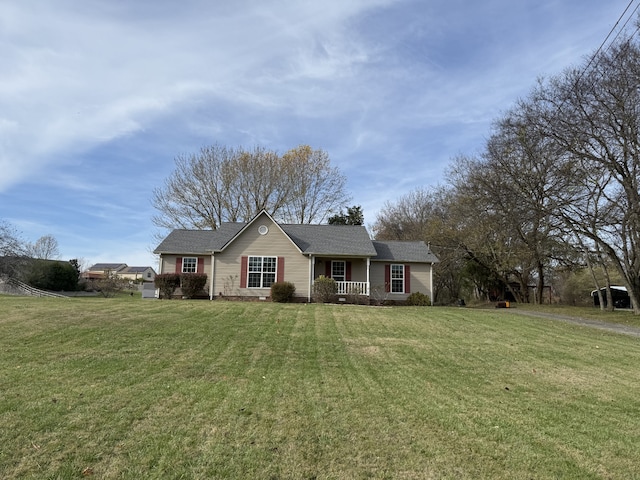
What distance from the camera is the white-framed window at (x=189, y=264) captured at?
24.6 metres

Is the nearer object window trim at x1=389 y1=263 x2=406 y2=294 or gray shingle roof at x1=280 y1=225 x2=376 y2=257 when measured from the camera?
gray shingle roof at x1=280 y1=225 x2=376 y2=257

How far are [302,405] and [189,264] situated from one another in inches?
810

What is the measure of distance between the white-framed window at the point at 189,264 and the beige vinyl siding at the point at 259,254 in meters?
1.90

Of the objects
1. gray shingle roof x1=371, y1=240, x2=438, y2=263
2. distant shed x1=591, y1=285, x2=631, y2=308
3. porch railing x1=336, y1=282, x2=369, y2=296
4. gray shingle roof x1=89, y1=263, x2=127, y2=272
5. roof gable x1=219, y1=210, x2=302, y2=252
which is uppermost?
gray shingle roof x1=89, y1=263, x2=127, y2=272

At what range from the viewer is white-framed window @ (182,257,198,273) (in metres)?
24.6

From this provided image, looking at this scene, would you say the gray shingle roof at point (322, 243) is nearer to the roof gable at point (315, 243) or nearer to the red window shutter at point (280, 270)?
the roof gable at point (315, 243)

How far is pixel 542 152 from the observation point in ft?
67.7

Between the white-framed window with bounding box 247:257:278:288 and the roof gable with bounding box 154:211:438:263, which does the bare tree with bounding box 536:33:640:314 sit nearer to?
the roof gable with bounding box 154:211:438:263

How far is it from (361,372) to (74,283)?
38526 mm

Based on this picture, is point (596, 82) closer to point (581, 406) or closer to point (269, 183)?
point (581, 406)

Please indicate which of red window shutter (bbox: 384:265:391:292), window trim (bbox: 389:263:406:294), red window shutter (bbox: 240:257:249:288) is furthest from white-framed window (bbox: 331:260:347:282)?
red window shutter (bbox: 240:257:249:288)

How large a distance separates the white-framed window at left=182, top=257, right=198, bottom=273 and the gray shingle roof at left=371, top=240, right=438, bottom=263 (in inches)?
403

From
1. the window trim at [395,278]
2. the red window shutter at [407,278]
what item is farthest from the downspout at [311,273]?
the red window shutter at [407,278]

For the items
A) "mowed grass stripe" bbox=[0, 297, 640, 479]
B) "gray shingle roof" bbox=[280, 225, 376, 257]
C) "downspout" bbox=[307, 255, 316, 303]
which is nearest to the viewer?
"mowed grass stripe" bbox=[0, 297, 640, 479]
